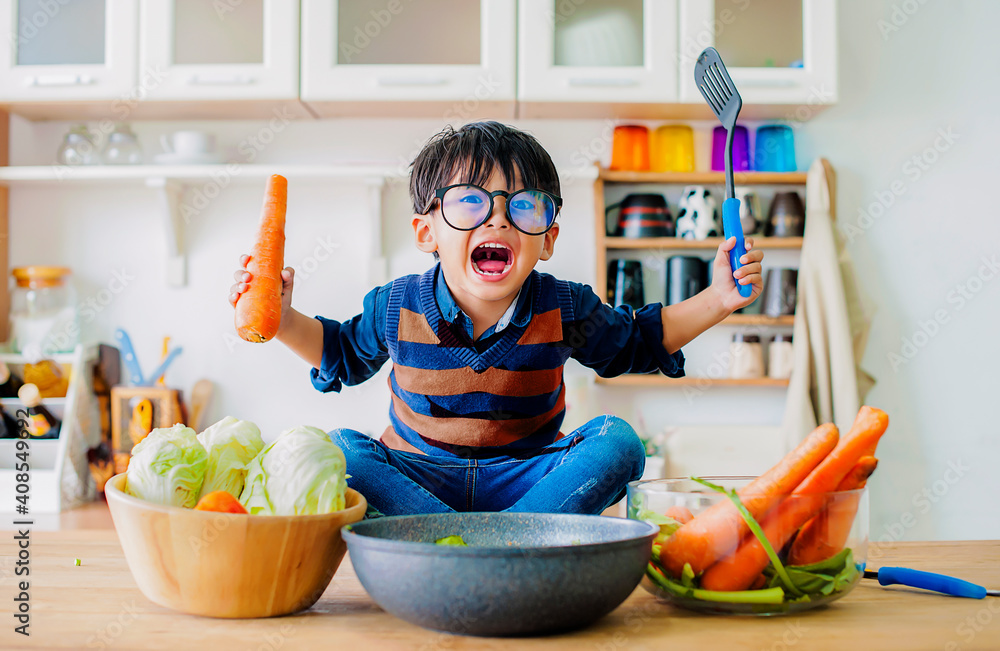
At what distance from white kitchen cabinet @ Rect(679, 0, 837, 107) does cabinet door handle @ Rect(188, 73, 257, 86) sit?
0.97 meters

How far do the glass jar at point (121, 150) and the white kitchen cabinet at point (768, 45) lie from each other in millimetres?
1328

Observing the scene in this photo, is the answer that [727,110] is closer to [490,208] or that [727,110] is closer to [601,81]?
[490,208]

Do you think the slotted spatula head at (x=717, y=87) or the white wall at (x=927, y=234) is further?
the white wall at (x=927, y=234)

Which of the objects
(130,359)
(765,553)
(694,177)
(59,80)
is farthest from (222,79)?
(765,553)

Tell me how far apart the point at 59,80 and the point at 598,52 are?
1.21m

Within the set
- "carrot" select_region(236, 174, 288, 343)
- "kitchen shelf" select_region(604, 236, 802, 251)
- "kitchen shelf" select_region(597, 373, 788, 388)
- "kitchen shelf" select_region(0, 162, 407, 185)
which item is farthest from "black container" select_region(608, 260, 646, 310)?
"carrot" select_region(236, 174, 288, 343)

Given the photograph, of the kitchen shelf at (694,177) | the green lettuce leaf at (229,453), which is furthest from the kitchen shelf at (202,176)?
the green lettuce leaf at (229,453)

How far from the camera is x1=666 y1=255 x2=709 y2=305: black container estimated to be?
193 cm

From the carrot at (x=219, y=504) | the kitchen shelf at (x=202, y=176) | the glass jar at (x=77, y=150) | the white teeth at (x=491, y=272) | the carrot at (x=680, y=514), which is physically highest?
the glass jar at (x=77, y=150)

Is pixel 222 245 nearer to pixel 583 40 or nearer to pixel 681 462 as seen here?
pixel 583 40

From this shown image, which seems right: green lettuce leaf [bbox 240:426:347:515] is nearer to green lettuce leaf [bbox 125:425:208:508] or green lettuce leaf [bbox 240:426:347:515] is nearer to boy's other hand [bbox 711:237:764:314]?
green lettuce leaf [bbox 125:425:208:508]

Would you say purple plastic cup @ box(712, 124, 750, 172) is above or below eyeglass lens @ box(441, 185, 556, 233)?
above

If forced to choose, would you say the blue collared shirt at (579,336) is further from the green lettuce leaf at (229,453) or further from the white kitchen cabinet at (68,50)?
the white kitchen cabinet at (68,50)

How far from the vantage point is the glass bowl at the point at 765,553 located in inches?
22.5
